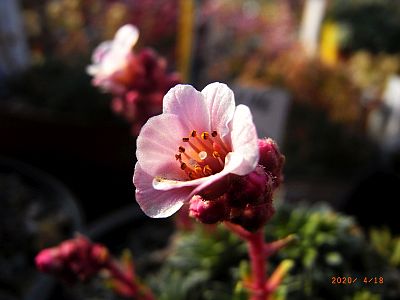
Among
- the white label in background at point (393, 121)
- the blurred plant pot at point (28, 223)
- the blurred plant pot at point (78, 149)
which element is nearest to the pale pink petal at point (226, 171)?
the blurred plant pot at point (28, 223)

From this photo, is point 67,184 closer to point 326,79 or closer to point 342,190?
point 342,190

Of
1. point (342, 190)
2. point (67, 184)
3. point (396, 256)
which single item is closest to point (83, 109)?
point (67, 184)

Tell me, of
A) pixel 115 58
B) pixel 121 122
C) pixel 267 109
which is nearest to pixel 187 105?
pixel 115 58

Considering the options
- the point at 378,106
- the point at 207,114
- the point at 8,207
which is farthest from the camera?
the point at 378,106

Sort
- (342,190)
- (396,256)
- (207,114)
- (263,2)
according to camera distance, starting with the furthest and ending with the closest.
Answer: (263,2) < (342,190) < (396,256) < (207,114)

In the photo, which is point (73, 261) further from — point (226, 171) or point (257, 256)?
point (226, 171)

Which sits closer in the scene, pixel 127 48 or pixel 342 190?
pixel 127 48
